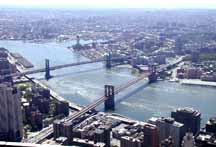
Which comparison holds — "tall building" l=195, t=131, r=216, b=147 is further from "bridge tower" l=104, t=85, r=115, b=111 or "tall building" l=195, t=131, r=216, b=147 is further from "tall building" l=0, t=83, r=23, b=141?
"bridge tower" l=104, t=85, r=115, b=111

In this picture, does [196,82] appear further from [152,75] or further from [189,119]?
[189,119]

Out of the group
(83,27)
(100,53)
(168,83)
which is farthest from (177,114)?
(83,27)

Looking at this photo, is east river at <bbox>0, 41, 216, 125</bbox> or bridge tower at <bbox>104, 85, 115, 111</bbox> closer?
east river at <bbox>0, 41, 216, 125</bbox>

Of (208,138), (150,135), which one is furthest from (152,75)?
(208,138)

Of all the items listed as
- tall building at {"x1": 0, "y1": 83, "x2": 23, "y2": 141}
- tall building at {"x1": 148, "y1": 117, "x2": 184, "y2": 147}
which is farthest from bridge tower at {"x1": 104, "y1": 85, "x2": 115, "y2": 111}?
tall building at {"x1": 0, "y1": 83, "x2": 23, "y2": 141}

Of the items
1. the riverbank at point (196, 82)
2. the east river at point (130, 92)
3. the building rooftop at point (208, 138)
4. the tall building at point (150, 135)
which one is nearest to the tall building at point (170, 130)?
the tall building at point (150, 135)

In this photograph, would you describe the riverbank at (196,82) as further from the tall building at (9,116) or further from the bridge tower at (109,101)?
the tall building at (9,116)
